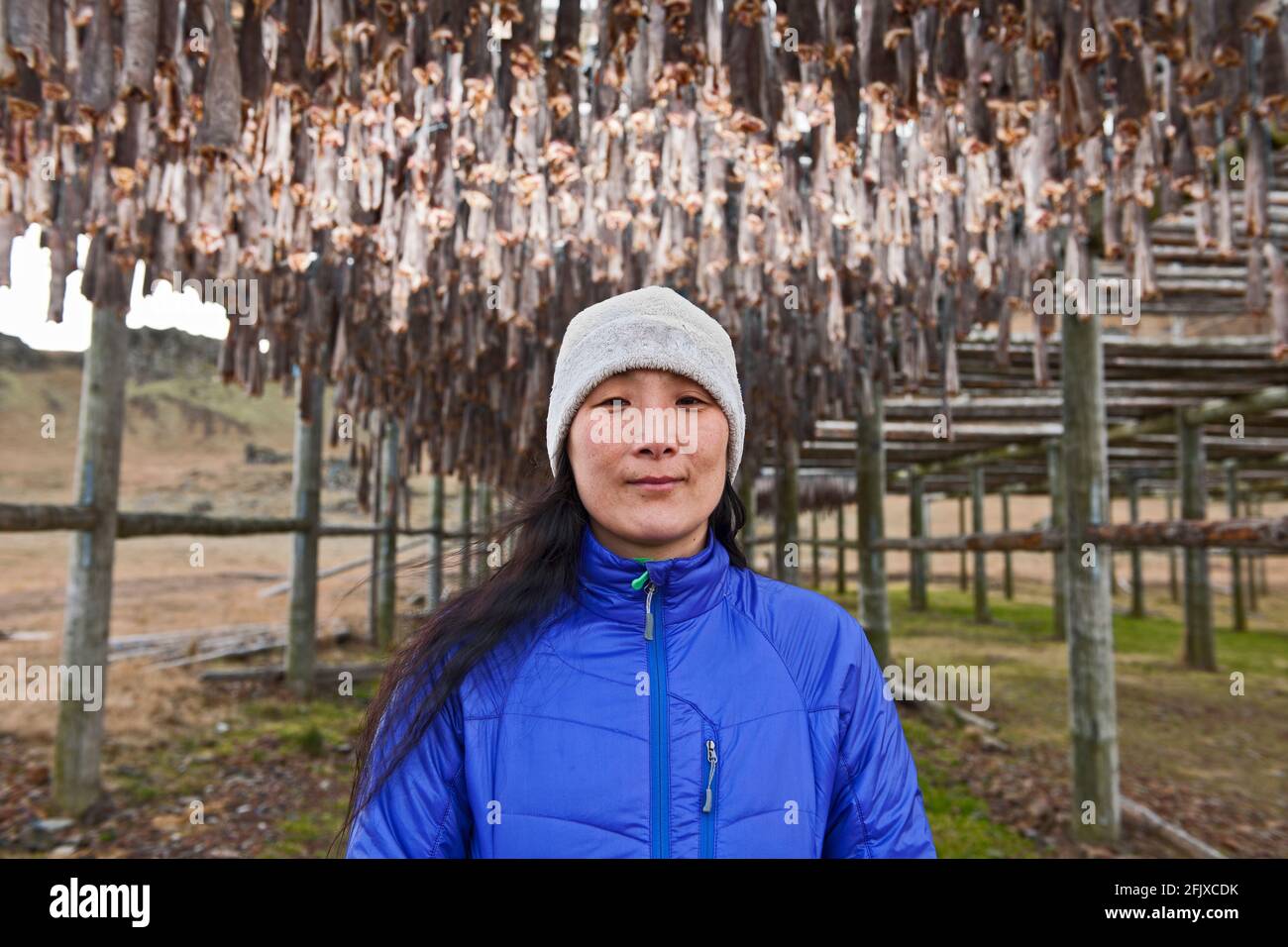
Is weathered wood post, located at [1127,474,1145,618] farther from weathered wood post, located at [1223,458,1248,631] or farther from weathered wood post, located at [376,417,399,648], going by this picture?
weathered wood post, located at [376,417,399,648]

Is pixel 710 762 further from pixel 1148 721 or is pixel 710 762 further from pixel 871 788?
pixel 1148 721

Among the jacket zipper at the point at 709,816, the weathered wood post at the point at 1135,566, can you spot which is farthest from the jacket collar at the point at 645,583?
the weathered wood post at the point at 1135,566

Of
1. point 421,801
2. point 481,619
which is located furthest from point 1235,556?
point 421,801

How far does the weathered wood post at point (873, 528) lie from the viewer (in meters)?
10.4

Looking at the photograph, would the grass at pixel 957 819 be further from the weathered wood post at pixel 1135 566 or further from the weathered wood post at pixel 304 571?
the weathered wood post at pixel 1135 566

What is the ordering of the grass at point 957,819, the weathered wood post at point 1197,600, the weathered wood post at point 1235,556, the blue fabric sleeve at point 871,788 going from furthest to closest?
the weathered wood post at point 1235,556
the weathered wood post at point 1197,600
the grass at point 957,819
the blue fabric sleeve at point 871,788

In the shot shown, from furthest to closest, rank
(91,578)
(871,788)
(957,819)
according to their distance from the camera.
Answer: (957,819), (91,578), (871,788)

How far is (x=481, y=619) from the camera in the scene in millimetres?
1459

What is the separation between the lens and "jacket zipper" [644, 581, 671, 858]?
1260 mm

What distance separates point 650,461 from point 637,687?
416 millimetres

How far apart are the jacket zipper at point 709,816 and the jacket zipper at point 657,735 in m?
0.06
